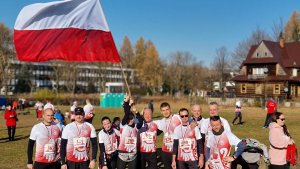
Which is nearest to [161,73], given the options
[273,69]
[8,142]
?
[273,69]

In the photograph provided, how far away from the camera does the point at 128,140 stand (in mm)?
9055

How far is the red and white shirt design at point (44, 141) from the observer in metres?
7.83

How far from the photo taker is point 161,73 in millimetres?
97000

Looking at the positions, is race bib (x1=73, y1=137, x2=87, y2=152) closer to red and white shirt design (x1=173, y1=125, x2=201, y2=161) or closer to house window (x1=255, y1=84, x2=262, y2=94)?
red and white shirt design (x1=173, y1=125, x2=201, y2=161)

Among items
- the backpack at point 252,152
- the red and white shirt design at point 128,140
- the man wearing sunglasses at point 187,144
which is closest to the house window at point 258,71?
the red and white shirt design at point 128,140

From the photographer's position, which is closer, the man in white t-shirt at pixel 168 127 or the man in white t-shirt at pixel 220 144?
the man in white t-shirt at pixel 220 144

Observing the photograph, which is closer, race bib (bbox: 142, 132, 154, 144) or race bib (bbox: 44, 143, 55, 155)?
race bib (bbox: 44, 143, 55, 155)

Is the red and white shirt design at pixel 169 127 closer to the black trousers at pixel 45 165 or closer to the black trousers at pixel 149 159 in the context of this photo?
the black trousers at pixel 149 159

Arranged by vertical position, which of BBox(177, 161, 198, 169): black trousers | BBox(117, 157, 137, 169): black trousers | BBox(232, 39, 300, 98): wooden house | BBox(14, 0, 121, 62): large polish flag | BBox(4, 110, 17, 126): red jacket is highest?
BBox(232, 39, 300, 98): wooden house

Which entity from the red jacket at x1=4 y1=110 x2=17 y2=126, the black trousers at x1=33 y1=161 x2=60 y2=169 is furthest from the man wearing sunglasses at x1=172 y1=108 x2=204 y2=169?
the red jacket at x1=4 y1=110 x2=17 y2=126

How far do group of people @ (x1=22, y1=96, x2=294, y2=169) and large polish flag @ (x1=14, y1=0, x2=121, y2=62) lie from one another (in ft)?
6.03

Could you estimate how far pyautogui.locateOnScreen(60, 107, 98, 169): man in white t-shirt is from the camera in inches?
307

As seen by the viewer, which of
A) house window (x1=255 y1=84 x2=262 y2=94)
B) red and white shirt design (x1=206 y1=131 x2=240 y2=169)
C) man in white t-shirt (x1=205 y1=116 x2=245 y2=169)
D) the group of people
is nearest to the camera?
man in white t-shirt (x1=205 y1=116 x2=245 y2=169)

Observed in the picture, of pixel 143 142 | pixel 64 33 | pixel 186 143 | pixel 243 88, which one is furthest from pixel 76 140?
pixel 243 88
